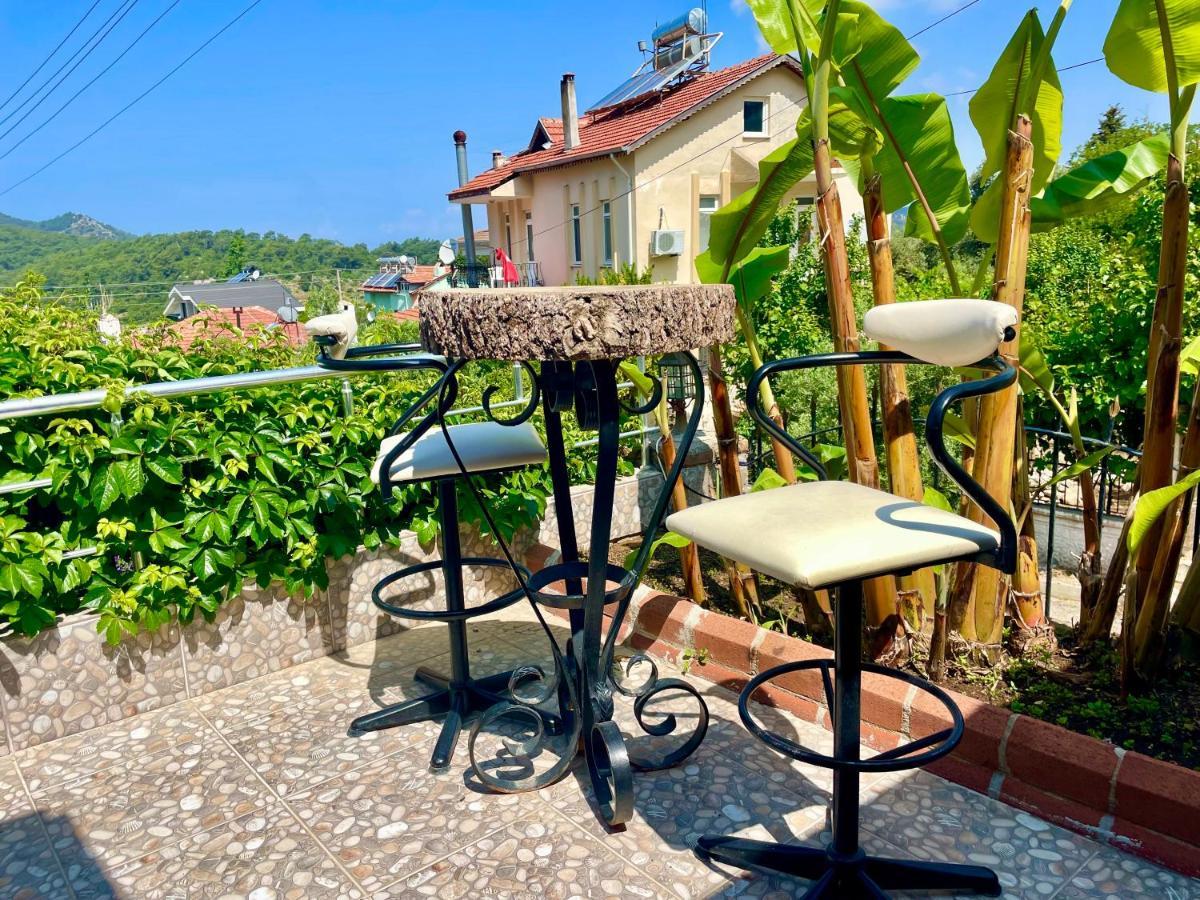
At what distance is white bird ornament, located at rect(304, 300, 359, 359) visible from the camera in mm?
2219

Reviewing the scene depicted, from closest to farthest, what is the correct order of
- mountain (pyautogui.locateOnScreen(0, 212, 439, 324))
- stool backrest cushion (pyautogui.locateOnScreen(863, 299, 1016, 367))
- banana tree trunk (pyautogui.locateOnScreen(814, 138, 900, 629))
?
stool backrest cushion (pyautogui.locateOnScreen(863, 299, 1016, 367))
banana tree trunk (pyautogui.locateOnScreen(814, 138, 900, 629))
mountain (pyautogui.locateOnScreen(0, 212, 439, 324))

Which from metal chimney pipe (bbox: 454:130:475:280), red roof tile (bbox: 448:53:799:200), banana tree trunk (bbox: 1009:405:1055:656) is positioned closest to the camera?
banana tree trunk (bbox: 1009:405:1055:656)

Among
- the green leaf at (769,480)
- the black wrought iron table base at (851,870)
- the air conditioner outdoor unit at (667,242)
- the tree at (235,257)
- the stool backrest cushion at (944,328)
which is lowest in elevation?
the black wrought iron table base at (851,870)

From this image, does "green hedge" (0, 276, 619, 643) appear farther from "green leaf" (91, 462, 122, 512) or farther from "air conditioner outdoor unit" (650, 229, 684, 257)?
"air conditioner outdoor unit" (650, 229, 684, 257)

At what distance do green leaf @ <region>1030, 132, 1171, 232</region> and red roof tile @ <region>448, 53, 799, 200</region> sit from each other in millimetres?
15094

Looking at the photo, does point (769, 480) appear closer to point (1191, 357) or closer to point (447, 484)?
point (447, 484)

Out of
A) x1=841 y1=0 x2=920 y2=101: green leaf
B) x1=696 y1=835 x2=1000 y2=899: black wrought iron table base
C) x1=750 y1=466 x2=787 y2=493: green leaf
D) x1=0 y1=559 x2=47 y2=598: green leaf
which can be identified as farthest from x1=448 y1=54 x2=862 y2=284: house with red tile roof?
x1=696 y1=835 x2=1000 y2=899: black wrought iron table base

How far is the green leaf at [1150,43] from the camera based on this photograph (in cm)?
218

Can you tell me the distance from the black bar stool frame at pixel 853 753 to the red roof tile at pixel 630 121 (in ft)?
54.2

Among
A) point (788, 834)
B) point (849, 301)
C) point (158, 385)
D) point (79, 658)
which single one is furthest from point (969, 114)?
point (79, 658)

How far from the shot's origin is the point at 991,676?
8.42ft

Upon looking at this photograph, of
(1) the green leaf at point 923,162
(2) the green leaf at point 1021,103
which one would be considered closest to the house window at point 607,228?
(1) the green leaf at point 923,162

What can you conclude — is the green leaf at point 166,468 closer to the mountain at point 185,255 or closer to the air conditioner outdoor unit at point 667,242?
the air conditioner outdoor unit at point 667,242

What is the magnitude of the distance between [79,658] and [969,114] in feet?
10.3
